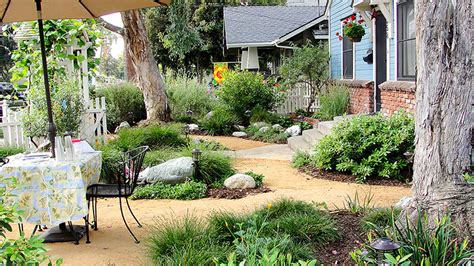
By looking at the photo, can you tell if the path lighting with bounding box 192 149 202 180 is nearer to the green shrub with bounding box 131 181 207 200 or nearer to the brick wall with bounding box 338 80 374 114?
the green shrub with bounding box 131 181 207 200

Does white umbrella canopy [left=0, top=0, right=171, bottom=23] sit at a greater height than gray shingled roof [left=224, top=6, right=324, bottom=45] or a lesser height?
lesser

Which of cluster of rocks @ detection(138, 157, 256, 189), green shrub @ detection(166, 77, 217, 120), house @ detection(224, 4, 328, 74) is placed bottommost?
cluster of rocks @ detection(138, 157, 256, 189)

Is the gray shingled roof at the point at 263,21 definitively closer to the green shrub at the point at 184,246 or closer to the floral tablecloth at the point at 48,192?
the floral tablecloth at the point at 48,192

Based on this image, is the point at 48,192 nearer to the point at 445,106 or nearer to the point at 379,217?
the point at 379,217

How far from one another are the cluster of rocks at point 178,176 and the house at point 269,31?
13.2 metres

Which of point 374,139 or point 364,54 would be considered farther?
point 364,54

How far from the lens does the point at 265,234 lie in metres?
4.60

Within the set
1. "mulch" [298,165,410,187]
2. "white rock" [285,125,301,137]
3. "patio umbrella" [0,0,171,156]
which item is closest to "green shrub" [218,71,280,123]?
"white rock" [285,125,301,137]

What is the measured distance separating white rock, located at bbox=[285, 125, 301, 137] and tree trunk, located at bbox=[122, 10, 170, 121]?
3956mm

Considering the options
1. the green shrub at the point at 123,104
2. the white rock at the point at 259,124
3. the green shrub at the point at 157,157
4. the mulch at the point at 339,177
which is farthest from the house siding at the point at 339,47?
the green shrub at the point at 123,104

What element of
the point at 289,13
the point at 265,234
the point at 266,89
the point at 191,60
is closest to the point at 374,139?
the point at 265,234

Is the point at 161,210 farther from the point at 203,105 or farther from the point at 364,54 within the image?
the point at 203,105

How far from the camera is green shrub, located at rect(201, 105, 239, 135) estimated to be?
51.6 feet

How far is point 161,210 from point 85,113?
446 cm
